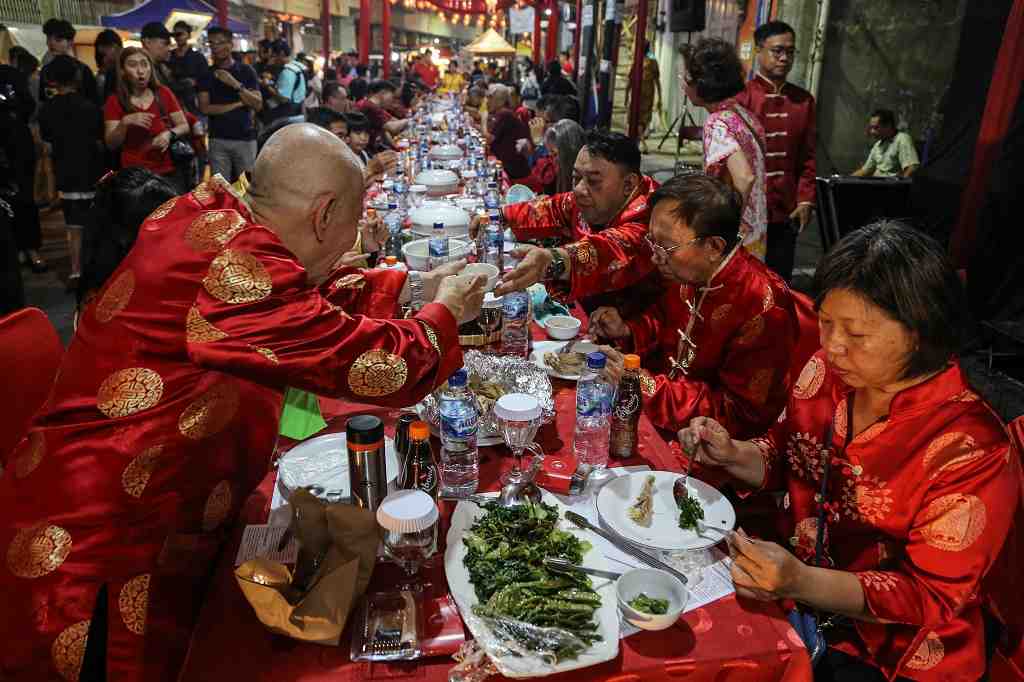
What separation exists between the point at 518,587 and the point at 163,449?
71 cm

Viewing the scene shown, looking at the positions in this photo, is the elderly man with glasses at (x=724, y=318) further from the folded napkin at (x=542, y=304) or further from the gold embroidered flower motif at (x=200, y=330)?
the gold embroidered flower motif at (x=200, y=330)

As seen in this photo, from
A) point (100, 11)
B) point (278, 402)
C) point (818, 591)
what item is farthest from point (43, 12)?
point (818, 591)

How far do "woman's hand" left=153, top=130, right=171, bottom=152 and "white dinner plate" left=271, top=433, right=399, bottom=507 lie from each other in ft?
14.9

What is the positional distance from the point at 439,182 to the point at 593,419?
3.70 meters

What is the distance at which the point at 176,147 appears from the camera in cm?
527

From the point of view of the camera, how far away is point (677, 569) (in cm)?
133

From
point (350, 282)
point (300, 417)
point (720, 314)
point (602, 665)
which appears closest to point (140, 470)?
point (300, 417)

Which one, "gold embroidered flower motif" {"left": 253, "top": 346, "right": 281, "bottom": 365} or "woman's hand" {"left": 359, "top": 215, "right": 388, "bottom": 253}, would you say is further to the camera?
"woman's hand" {"left": 359, "top": 215, "right": 388, "bottom": 253}

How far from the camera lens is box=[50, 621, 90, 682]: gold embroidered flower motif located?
1202 mm

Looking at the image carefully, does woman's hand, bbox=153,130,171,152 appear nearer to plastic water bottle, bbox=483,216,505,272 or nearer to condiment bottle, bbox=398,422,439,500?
plastic water bottle, bbox=483,216,505,272

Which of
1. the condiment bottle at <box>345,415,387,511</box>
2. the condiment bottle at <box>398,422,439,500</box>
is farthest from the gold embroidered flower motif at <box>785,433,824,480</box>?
the condiment bottle at <box>345,415,387,511</box>

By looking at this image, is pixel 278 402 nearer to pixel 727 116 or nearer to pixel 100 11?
pixel 727 116

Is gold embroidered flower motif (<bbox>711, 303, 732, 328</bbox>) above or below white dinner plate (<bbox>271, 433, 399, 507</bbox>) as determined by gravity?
above

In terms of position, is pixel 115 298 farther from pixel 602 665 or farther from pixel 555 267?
pixel 555 267
